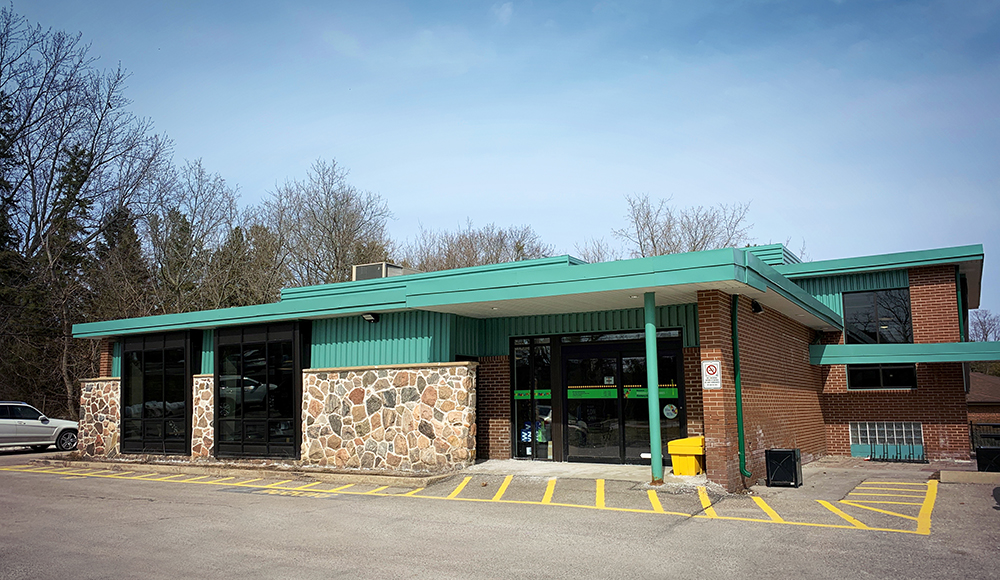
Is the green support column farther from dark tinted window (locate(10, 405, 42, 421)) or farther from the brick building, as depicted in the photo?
dark tinted window (locate(10, 405, 42, 421))

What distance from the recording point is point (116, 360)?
20.8 metres

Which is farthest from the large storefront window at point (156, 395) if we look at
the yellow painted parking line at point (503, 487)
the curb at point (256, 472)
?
the yellow painted parking line at point (503, 487)

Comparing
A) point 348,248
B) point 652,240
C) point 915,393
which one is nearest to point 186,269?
point 348,248

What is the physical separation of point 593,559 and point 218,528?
520 cm

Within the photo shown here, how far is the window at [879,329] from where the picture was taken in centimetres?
1891

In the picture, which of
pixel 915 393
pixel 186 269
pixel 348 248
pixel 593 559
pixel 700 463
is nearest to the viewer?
pixel 593 559

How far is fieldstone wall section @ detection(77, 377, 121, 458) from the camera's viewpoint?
798 inches

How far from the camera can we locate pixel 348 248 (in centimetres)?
3788

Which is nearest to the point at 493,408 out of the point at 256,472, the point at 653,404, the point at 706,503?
the point at 653,404

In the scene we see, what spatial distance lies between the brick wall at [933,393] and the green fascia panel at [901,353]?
139 cm

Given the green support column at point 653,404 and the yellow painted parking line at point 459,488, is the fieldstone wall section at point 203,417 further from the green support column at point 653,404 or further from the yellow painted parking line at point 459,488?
the green support column at point 653,404

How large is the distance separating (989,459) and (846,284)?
237 inches

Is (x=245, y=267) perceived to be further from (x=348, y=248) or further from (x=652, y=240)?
(x=652, y=240)

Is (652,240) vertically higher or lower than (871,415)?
higher
